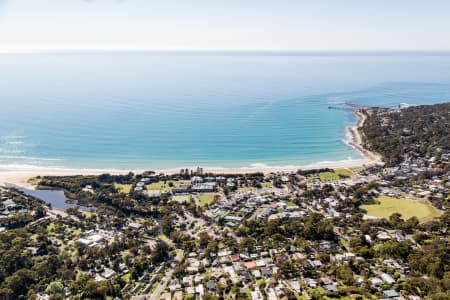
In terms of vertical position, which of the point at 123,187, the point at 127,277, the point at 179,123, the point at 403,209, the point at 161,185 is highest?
the point at 179,123

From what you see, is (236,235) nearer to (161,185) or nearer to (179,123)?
(161,185)

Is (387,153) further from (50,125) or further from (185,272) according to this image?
(50,125)

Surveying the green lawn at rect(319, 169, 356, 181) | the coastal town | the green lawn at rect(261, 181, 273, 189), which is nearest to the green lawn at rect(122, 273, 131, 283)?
the coastal town

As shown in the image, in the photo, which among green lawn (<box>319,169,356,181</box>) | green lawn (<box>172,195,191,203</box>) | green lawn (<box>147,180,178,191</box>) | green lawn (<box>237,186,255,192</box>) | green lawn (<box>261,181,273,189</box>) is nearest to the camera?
green lawn (<box>172,195,191,203</box>)

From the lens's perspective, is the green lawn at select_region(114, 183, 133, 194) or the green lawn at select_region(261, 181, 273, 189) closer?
the green lawn at select_region(114, 183, 133, 194)

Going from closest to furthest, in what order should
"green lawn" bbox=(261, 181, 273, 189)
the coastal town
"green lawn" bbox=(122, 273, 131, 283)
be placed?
the coastal town < "green lawn" bbox=(122, 273, 131, 283) < "green lawn" bbox=(261, 181, 273, 189)

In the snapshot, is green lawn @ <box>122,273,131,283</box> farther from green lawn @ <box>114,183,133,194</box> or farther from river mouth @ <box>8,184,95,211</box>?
green lawn @ <box>114,183,133,194</box>

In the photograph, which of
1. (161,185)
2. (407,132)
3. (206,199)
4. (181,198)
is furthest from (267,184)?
(407,132)
